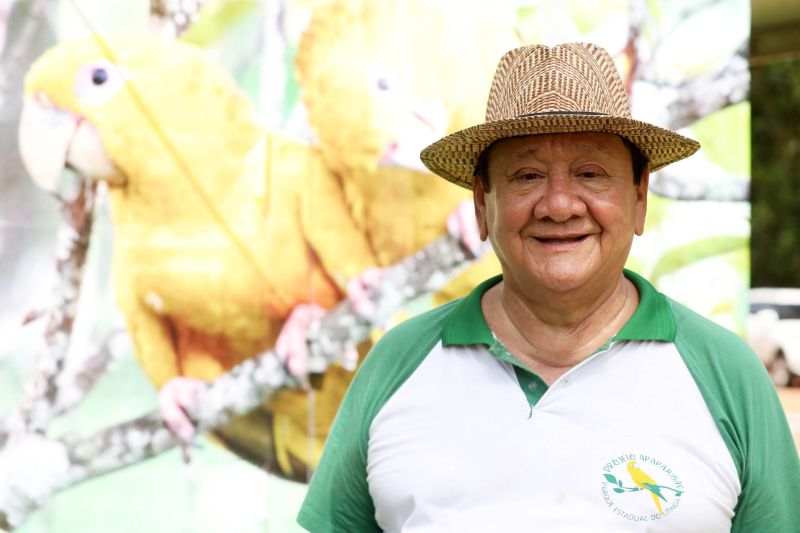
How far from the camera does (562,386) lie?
6.56 feet

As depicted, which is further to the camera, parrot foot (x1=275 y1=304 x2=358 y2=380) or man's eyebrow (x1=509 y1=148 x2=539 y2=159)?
parrot foot (x1=275 y1=304 x2=358 y2=380)

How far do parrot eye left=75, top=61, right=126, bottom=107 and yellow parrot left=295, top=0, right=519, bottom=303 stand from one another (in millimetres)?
600

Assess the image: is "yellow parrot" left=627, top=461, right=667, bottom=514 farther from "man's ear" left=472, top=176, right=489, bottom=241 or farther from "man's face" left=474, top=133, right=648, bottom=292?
"man's ear" left=472, top=176, right=489, bottom=241

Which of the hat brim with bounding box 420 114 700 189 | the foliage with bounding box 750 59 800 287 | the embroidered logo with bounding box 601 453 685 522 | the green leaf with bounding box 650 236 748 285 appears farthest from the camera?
the foliage with bounding box 750 59 800 287

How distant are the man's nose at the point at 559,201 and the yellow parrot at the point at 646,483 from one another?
0.47 m

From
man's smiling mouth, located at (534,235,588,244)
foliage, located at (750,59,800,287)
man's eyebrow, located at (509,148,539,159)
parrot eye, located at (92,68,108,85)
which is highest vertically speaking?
parrot eye, located at (92,68,108,85)

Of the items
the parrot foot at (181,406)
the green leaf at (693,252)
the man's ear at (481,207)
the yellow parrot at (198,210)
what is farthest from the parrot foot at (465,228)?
the man's ear at (481,207)

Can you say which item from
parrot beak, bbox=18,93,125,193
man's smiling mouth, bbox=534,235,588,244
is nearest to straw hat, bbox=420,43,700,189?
man's smiling mouth, bbox=534,235,588,244

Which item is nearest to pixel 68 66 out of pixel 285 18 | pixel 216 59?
pixel 216 59

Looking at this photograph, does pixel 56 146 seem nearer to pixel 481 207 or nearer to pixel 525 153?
pixel 481 207

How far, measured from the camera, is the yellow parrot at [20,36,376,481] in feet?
11.2

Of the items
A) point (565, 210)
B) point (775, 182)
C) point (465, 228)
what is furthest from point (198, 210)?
point (775, 182)

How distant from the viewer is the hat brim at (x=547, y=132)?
6.46ft

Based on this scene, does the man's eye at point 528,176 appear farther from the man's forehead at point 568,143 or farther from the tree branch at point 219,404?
the tree branch at point 219,404
